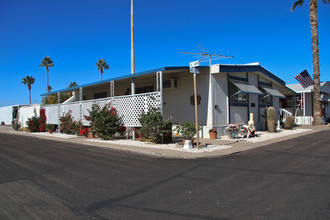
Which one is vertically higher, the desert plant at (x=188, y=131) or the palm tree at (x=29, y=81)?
the palm tree at (x=29, y=81)

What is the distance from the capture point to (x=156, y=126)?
440 inches

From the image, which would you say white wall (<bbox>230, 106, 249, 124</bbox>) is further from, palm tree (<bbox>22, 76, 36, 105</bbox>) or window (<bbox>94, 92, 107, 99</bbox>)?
palm tree (<bbox>22, 76, 36, 105</bbox>)

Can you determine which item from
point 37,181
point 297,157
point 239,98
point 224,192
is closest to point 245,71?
point 239,98

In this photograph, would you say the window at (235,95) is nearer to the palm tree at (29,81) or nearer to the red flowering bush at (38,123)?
the red flowering bush at (38,123)

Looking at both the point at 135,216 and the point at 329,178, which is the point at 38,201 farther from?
the point at 329,178

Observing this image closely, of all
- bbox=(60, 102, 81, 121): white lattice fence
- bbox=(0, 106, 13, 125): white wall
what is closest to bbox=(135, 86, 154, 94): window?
bbox=(60, 102, 81, 121): white lattice fence

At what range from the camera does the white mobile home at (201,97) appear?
42.4ft

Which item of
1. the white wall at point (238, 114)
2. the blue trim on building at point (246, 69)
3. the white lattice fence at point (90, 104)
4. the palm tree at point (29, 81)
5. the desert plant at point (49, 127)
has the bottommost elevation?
the desert plant at point (49, 127)

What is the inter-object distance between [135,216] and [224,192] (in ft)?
5.98

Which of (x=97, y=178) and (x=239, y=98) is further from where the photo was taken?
(x=239, y=98)

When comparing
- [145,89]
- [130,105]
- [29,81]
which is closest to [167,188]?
[130,105]

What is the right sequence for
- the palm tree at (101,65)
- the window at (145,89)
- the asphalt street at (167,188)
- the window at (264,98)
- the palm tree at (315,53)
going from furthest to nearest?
the palm tree at (101,65)
the palm tree at (315,53)
the window at (264,98)
the window at (145,89)
the asphalt street at (167,188)

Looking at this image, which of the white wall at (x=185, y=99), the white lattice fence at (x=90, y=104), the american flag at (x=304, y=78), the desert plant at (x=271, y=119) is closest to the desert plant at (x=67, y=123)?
the white lattice fence at (x=90, y=104)

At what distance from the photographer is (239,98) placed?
1573 centimetres
